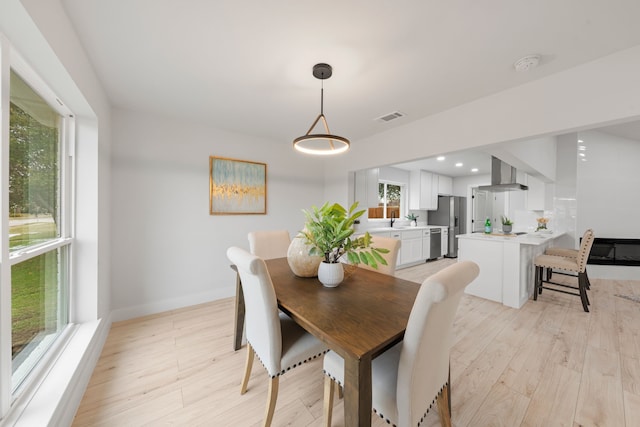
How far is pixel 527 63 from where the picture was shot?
1719 millimetres

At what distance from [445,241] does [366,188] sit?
10.4 feet

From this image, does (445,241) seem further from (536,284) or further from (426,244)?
(536,284)

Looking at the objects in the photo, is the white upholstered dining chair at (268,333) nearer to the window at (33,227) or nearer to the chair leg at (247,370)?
the chair leg at (247,370)

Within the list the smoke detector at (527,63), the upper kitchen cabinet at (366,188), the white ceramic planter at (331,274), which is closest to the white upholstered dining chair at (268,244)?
the white ceramic planter at (331,274)

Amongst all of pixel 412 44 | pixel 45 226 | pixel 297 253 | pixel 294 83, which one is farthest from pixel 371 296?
pixel 45 226

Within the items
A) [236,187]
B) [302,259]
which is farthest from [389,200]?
[302,259]

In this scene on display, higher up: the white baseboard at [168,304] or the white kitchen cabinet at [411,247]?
Result: the white kitchen cabinet at [411,247]

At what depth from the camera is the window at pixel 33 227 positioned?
117 centimetres

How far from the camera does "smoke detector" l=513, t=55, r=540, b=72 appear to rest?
1.67 meters

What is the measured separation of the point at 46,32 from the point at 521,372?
3.52m

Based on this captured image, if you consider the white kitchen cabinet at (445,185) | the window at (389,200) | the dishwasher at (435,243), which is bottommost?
the dishwasher at (435,243)

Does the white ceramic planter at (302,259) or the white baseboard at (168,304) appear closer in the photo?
the white ceramic planter at (302,259)

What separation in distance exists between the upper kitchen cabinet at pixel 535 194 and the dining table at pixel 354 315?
5.19 m

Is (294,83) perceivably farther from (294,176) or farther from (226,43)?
(294,176)
